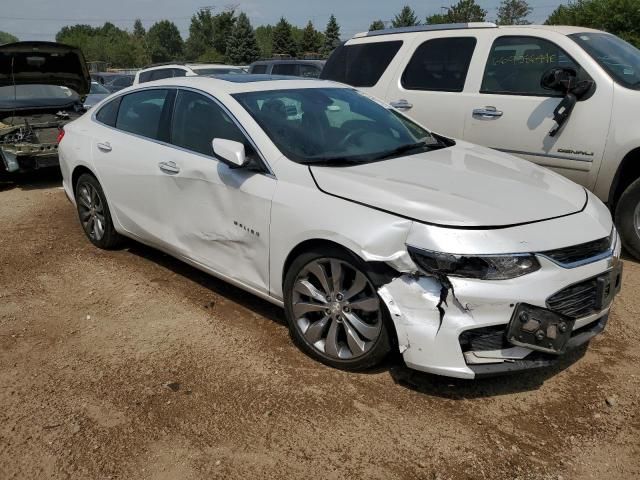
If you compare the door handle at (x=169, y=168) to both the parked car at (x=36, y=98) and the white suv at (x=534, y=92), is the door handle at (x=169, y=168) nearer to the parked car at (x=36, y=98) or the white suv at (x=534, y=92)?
the white suv at (x=534, y=92)

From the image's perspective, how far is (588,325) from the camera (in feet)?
10.1

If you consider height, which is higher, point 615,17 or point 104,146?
point 615,17

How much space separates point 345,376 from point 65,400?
59.1 inches

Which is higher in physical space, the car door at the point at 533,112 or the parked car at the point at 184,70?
the car door at the point at 533,112

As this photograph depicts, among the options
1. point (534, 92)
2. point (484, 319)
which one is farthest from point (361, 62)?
point (484, 319)

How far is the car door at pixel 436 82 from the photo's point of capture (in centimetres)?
573

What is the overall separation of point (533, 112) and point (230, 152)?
3.07 m

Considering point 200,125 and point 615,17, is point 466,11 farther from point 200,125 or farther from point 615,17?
point 200,125

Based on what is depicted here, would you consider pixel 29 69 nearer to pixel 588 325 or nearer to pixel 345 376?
pixel 345 376

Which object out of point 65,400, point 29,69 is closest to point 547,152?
point 65,400

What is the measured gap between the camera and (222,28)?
87.8m

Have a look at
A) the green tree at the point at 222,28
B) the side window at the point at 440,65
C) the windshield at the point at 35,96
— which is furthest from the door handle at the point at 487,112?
the green tree at the point at 222,28

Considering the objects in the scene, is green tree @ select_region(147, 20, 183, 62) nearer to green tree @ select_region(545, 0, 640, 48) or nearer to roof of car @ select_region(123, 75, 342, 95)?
green tree @ select_region(545, 0, 640, 48)

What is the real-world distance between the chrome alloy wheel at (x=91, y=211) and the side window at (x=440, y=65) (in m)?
3.31
